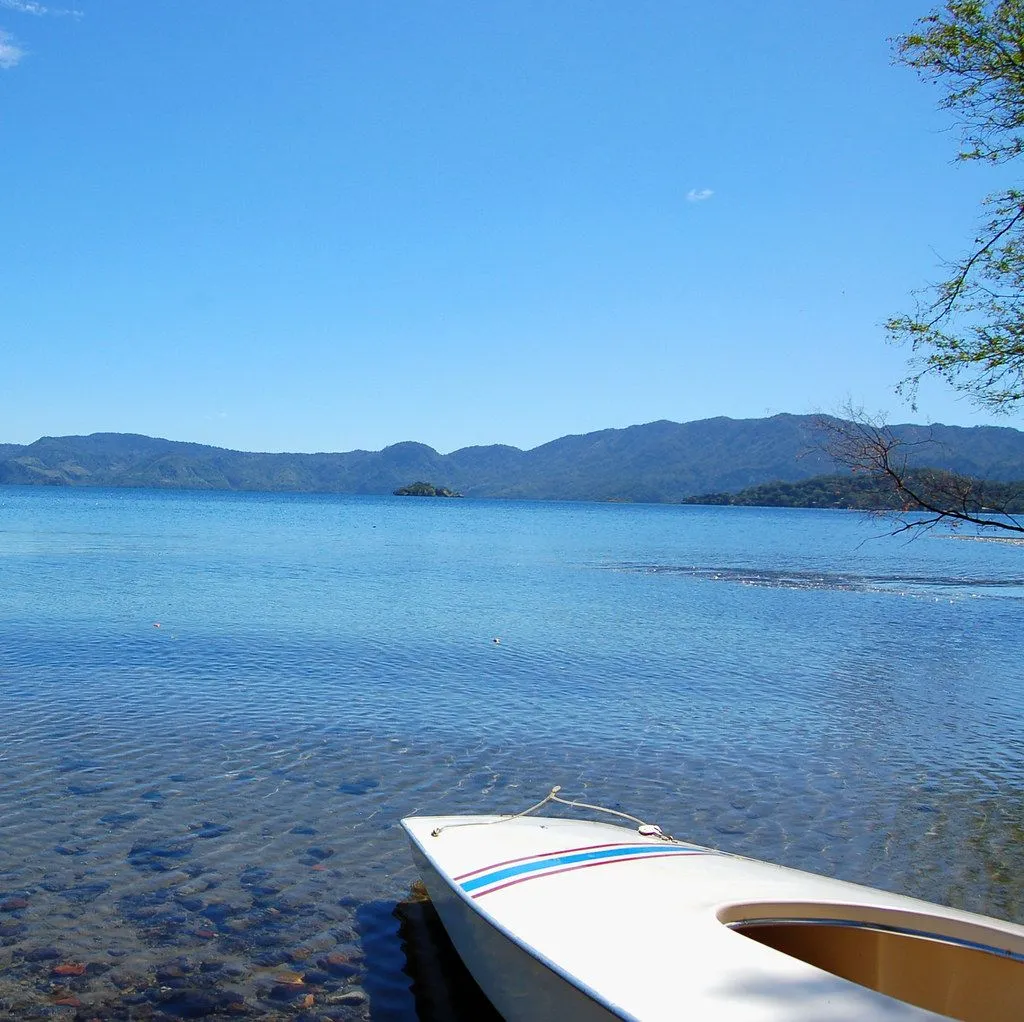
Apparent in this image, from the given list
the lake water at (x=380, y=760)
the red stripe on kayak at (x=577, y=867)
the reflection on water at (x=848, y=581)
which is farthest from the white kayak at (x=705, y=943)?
the reflection on water at (x=848, y=581)

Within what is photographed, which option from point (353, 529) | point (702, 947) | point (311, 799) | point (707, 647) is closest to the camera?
point (702, 947)

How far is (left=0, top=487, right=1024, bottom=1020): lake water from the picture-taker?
7.37 metres

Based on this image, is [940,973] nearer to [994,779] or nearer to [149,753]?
[994,779]

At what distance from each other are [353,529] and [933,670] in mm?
69786

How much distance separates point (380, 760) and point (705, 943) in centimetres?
754

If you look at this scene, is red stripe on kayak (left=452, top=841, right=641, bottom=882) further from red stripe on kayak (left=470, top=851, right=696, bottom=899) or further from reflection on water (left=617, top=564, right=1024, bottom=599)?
reflection on water (left=617, top=564, right=1024, bottom=599)

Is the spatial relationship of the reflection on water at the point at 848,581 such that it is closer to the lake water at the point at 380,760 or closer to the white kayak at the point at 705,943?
the lake water at the point at 380,760

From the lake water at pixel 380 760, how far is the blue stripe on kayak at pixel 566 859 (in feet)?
2.87

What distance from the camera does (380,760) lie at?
12297mm

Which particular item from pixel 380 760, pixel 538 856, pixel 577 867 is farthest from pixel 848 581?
pixel 577 867

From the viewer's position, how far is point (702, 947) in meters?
5.28

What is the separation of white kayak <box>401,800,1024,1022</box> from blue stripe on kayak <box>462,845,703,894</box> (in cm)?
2

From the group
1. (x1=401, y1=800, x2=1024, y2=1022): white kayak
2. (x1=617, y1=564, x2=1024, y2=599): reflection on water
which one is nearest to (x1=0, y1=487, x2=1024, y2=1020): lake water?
(x1=401, y1=800, x2=1024, y2=1022): white kayak

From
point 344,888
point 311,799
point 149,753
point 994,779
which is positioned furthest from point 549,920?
point 994,779
